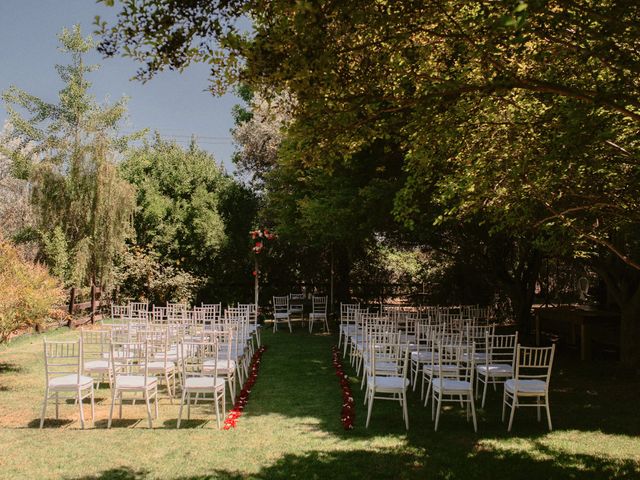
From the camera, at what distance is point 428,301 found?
1983cm

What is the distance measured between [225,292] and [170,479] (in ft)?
50.3

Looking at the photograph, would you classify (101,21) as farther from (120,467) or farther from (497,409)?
(497,409)

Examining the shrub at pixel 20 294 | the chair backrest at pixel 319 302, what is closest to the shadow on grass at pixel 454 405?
the shrub at pixel 20 294

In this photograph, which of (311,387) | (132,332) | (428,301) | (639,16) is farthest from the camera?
(428,301)

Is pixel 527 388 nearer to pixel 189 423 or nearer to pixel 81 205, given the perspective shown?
pixel 189 423

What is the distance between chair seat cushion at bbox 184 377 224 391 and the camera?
23.0ft

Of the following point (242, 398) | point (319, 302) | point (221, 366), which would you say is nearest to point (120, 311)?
point (319, 302)

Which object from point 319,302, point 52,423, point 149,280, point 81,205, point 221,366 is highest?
point 81,205

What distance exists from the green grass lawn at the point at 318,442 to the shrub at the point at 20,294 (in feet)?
3.92

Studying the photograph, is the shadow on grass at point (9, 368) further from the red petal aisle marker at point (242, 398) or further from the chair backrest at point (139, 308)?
the red petal aisle marker at point (242, 398)

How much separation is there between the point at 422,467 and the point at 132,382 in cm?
398

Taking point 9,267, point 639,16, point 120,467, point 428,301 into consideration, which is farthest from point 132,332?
point 428,301

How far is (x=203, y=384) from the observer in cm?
705

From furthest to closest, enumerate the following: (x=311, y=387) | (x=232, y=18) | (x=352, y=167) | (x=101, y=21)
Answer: (x=352, y=167) → (x=311, y=387) → (x=232, y=18) → (x=101, y=21)
